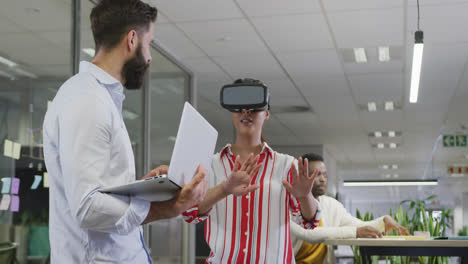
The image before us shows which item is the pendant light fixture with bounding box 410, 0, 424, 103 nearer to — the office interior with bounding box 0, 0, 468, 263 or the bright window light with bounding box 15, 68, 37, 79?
the office interior with bounding box 0, 0, 468, 263

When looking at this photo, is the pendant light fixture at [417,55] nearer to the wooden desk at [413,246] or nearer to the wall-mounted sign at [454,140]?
the wooden desk at [413,246]

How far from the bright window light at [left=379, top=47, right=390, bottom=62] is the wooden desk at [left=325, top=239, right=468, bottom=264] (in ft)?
9.36

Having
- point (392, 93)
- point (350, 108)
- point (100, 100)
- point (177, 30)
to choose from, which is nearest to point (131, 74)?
point (100, 100)

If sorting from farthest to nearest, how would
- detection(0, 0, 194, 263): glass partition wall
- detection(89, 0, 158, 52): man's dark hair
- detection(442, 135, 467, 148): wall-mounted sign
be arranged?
detection(442, 135, 467, 148): wall-mounted sign < detection(0, 0, 194, 263): glass partition wall < detection(89, 0, 158, 52): man's dark hair

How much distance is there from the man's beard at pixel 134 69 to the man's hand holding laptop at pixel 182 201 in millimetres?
299

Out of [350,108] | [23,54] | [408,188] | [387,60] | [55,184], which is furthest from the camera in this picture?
[408,188]

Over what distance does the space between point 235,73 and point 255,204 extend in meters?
5.01

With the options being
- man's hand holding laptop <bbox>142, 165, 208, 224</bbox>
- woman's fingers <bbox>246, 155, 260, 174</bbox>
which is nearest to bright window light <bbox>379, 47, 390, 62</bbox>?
woman's fingers <bbox>246, 155, 260, 174</bbox>

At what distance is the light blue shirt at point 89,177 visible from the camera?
117 cm

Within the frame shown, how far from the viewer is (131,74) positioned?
4.68ft

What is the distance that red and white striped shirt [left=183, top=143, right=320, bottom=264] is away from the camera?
163 centimetres

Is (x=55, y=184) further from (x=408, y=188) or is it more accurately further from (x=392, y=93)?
(x=408, y=188)

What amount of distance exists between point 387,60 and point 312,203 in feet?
15.6

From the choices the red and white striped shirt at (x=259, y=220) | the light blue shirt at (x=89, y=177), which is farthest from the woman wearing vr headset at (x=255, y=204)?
the light blue shirt at (x=89, y=177)
